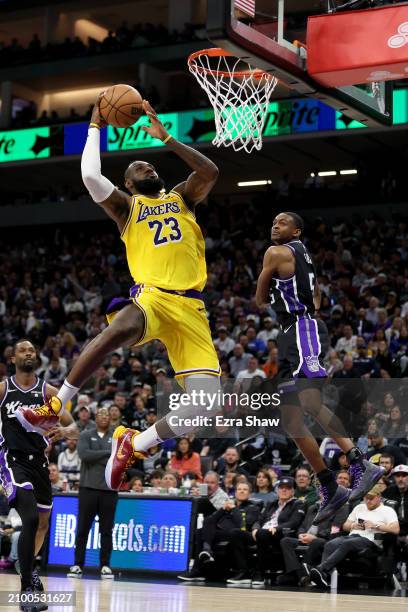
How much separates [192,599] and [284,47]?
5144 mm

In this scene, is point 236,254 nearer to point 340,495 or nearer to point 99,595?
point 99,595

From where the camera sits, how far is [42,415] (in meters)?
6.40

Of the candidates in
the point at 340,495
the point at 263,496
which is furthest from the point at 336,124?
the point at 340,495

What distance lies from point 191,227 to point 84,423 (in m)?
9.06

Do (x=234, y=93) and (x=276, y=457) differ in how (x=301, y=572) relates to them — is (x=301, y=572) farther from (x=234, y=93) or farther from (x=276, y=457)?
(x=234, y=93)

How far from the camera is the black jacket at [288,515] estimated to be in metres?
11.8

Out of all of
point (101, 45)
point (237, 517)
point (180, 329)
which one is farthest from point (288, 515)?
point (101, 45)

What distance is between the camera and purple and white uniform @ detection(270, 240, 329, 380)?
704 cm

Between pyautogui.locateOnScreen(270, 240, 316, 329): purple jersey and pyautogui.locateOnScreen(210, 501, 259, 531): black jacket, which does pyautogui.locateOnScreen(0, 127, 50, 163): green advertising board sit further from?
pyautogui.locateOnScreen(270, 240, 316, 329): purple jersey

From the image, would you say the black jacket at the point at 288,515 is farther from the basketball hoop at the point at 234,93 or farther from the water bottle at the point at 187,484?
the basketball hoop at the point at 234,93

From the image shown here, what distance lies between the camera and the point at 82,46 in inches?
1123

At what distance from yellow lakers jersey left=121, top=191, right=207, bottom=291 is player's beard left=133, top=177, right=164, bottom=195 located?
0.07 meters

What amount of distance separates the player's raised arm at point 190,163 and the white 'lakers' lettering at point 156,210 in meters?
0.13

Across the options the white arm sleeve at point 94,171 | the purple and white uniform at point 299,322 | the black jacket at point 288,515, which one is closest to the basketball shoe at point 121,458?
the purple and white uniform at point 299,322
